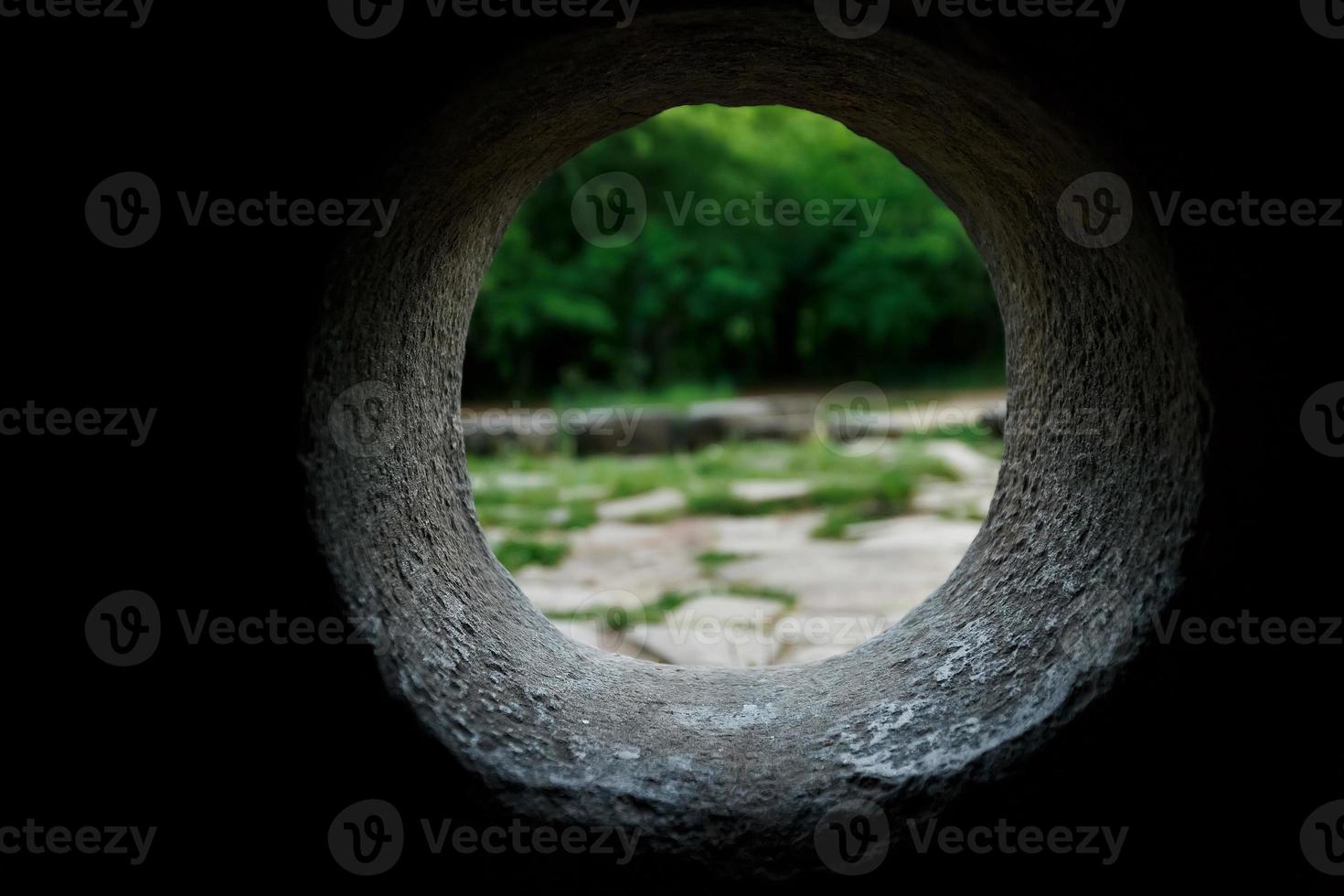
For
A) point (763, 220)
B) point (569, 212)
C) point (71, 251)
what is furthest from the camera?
point (763, 220)

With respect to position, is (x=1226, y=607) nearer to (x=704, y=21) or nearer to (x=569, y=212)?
(x=704, y=21)

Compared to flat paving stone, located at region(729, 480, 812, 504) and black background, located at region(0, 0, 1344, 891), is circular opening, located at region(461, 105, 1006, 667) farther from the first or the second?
black background, located at region(0, 0, 1344, 891)

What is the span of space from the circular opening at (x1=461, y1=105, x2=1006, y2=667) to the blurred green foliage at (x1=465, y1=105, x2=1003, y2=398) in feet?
0.15

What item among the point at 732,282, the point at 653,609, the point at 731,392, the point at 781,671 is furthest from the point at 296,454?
the point at 732,282

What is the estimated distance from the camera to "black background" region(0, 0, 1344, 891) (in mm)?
1327

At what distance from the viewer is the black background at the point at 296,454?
1.33 metres

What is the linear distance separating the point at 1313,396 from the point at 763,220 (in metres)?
15.6

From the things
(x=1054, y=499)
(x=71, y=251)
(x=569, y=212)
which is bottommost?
(x=1054, y=499)

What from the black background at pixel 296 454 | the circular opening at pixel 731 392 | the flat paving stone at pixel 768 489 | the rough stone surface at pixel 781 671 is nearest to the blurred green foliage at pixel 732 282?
the circular opening at pixel 731 392

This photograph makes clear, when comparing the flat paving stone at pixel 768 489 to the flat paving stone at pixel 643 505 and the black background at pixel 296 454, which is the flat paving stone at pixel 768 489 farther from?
the black background at pixel 296 454

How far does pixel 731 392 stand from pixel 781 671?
12.5m

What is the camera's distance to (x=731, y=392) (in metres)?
14.5

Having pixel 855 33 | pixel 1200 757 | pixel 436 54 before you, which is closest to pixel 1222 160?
pixel 855 33

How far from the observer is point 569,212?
15219mm
